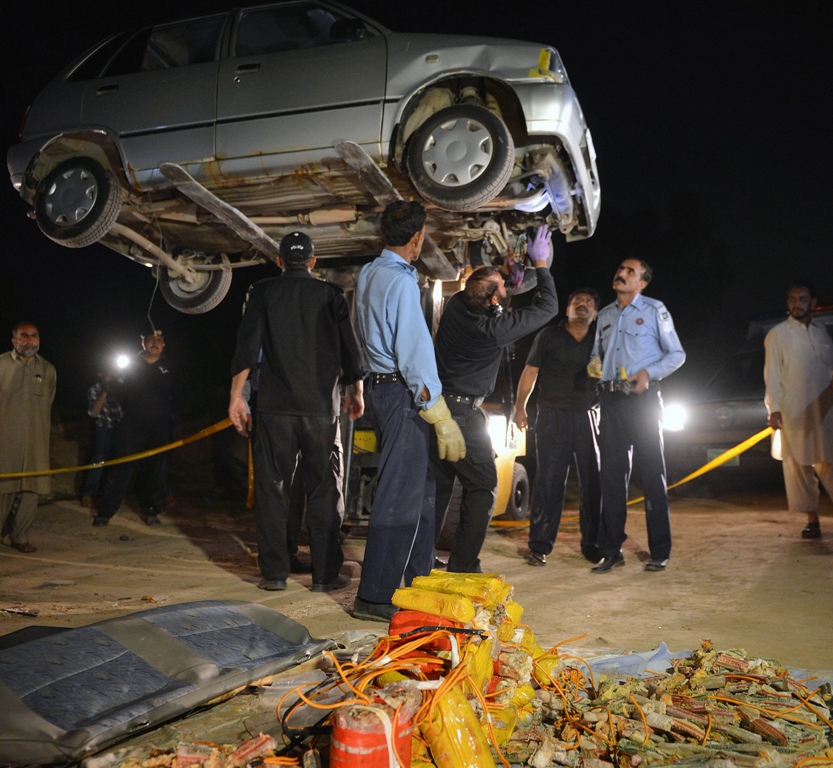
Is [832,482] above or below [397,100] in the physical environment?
below

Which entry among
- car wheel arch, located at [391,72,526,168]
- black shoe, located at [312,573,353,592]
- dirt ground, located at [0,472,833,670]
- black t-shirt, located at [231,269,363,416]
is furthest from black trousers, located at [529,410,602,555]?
car wheel arch, located at [391,72,526,168]

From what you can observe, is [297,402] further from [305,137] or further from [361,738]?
[361,738]

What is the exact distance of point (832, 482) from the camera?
582cm

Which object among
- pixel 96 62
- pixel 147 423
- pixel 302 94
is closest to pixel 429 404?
pixel 302 94

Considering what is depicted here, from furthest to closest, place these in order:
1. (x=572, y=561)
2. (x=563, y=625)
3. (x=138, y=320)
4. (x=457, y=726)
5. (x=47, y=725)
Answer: (x=138, y=320) < (x=572, y=561) < (x=563, y=625) < (x=47, y=725) < (x=457, y=726)

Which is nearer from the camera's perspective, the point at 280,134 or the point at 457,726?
the point at 457,726

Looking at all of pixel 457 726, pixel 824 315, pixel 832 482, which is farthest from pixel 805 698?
pixel 824 315

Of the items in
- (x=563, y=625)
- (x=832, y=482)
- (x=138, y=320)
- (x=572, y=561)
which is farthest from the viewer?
(x=138, y=320)

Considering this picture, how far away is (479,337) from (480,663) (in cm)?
240

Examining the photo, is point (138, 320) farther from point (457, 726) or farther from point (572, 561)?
point (457, 726)

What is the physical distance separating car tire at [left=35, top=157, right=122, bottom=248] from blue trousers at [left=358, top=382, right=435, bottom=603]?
3061 mm

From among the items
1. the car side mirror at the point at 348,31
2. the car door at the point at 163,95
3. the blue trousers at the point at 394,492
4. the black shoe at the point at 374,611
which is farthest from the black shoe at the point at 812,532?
the car door at the point at 163,95

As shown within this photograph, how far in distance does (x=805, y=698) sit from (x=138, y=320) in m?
16.5

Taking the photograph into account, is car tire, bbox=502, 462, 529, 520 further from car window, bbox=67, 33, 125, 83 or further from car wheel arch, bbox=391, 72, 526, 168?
car window, bbox=67, 33, 125, 83
